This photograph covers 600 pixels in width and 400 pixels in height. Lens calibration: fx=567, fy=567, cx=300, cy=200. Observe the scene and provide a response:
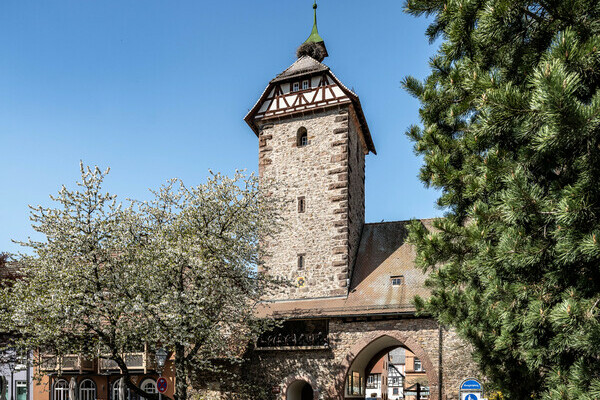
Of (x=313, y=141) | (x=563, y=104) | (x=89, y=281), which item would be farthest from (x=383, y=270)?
(x=563, y=104)

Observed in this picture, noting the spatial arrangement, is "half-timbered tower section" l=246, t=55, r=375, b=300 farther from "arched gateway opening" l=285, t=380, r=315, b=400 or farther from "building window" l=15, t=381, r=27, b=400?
"building window" l=15, t=381, r=27, b=400

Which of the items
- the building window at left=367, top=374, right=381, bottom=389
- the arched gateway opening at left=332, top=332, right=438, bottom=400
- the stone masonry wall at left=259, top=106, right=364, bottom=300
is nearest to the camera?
the arched gateway opening at left=332, top=332, right=438, bottom=400

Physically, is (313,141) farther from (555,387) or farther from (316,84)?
(555,387)

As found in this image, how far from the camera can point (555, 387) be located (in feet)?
19.5

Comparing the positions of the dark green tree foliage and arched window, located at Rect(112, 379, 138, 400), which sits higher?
the dark green tree foliage

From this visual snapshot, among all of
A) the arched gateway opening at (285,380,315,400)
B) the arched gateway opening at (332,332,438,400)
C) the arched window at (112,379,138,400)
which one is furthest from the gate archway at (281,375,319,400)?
the arched window at (112,379,138,400)

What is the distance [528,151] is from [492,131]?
1.73 ft

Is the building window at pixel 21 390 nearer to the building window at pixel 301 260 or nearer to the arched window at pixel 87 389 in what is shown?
the arched window at pixel 87 389

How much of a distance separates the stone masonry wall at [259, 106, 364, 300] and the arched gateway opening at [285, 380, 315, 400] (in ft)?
11.1

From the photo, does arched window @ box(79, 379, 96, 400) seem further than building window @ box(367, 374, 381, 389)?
No

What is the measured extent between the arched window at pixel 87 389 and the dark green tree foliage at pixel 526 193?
22849mm

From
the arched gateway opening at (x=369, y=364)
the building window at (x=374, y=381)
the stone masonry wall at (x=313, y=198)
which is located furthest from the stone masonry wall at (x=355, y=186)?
the building window at (x=374, y=381)

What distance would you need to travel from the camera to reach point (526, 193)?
5645 millimetres

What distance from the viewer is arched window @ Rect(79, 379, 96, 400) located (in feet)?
86.4
